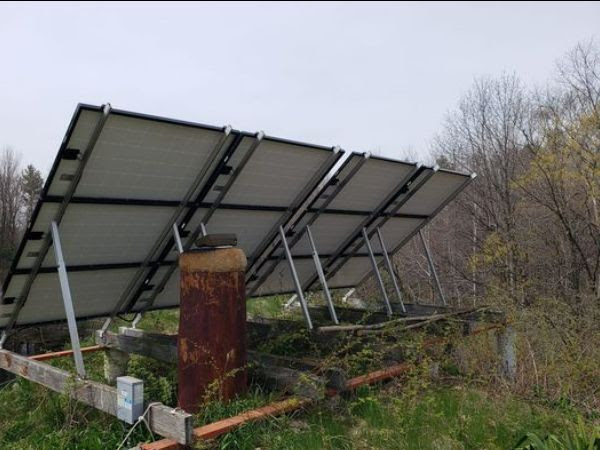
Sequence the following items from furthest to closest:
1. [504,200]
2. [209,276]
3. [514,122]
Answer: [514,122]
[504,200]
[209,276]

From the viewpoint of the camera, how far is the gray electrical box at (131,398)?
3.74 m

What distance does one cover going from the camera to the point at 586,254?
1057 cm

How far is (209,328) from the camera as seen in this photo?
4.27 metres

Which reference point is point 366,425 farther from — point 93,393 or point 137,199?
point 137,199

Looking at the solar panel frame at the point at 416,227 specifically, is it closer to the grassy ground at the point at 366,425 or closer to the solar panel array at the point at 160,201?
the solar panel array at the point at 160,201

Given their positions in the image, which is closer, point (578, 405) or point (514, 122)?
point (578, 405)

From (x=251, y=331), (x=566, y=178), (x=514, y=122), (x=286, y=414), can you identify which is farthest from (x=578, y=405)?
(x=514, y=122)

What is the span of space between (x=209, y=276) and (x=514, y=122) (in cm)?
1271

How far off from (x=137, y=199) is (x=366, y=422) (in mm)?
3092

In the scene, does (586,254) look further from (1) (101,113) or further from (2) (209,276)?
(1) (101,113)

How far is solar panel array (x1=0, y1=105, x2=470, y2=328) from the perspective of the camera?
14.4 ft

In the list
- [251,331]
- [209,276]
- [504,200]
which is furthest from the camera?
[504,200]

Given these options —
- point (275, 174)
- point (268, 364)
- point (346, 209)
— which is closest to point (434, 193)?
point (346, 209)

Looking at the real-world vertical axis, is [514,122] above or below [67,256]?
above
